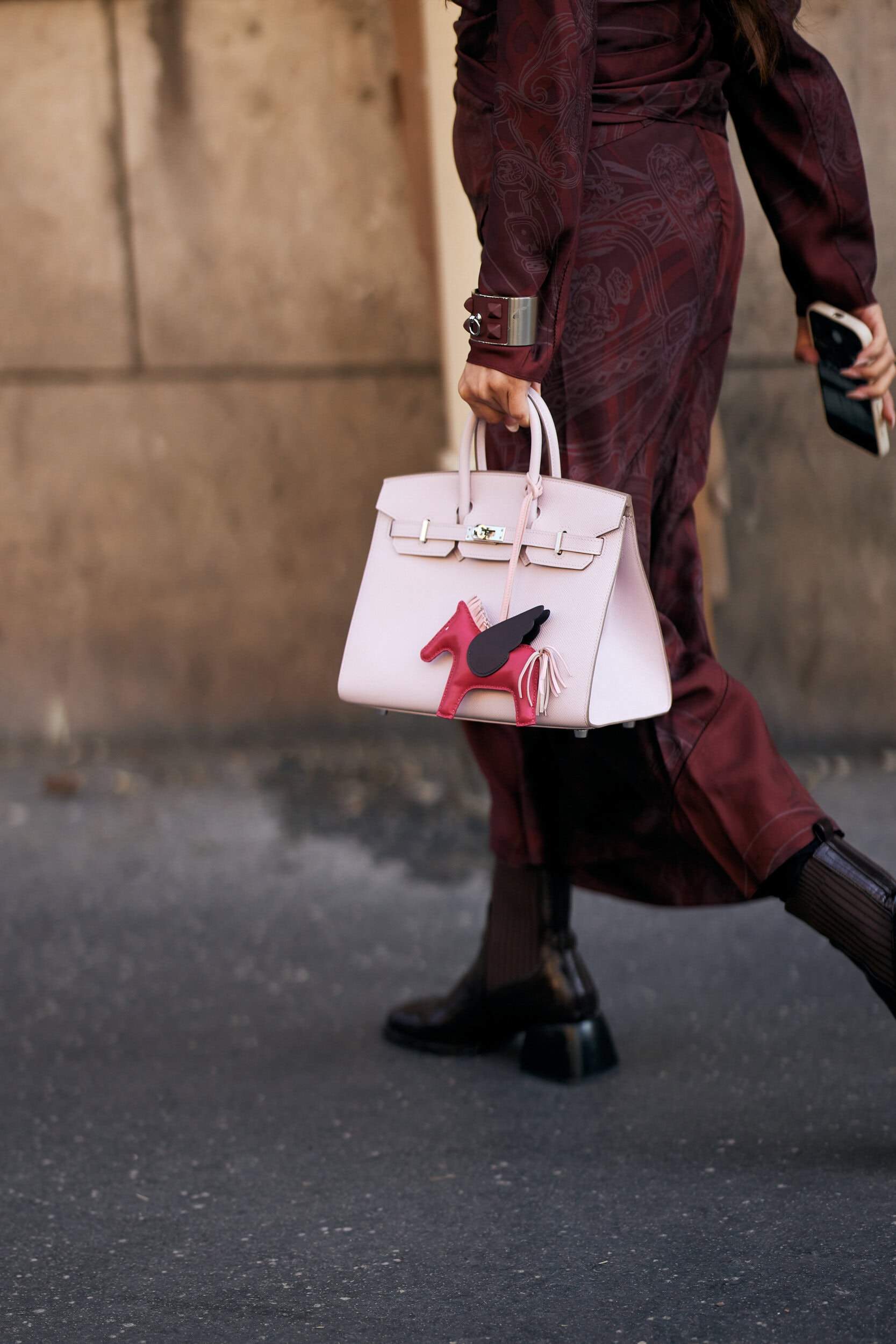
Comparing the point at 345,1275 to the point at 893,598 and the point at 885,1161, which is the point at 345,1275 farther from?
the point at 893,598

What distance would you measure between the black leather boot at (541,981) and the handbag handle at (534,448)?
698 millimetres

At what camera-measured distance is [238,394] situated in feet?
13.3

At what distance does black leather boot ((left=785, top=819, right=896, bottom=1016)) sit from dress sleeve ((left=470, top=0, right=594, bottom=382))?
754 millimetres

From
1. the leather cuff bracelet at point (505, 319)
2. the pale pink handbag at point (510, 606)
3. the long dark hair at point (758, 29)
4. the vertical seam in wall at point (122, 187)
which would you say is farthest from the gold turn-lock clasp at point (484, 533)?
the vertical seam in wall at point (122, 187)

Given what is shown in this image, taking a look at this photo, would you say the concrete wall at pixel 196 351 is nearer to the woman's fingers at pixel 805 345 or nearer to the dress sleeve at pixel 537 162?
the woman's fingers at pixel 805 345

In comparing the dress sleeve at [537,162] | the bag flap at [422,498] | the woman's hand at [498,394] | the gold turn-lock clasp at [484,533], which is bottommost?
the gold turn-lock clasp at [484,533]

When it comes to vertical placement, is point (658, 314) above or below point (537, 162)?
below

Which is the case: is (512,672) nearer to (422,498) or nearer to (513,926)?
(422,498)

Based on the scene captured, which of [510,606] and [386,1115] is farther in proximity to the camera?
[386,1115]

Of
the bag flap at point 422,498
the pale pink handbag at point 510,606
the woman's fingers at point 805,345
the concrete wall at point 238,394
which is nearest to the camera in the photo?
the pale pink handbag at point 510,606

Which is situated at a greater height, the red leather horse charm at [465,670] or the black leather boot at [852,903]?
the red leather horse charm at [465,670]

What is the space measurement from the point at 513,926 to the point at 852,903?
2.08 feet

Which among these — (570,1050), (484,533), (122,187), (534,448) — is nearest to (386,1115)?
(570,1050)

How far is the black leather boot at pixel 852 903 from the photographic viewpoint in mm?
1907
